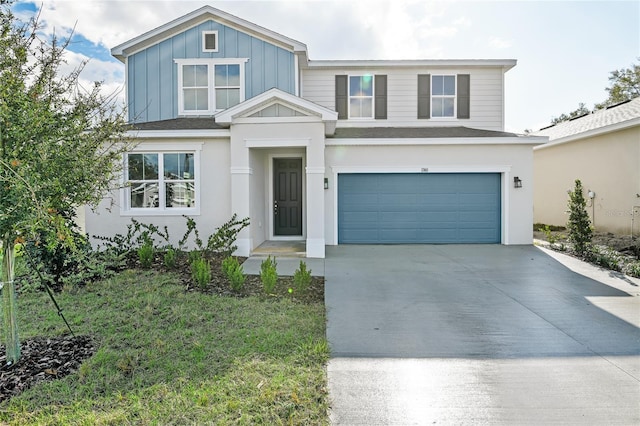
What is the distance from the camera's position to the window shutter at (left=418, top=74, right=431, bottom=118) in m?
14.0

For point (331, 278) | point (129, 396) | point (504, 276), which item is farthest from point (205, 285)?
point (504, 276)

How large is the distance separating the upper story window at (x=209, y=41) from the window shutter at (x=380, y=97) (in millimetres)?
5368

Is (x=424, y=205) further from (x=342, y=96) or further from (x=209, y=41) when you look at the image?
(x=209, y=41)

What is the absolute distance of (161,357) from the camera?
168 inches

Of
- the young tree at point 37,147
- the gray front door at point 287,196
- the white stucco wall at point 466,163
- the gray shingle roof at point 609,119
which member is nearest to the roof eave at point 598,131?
the gray shingle roof at point 609,119

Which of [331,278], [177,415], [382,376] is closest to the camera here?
[177,415]

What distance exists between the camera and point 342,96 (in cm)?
1398

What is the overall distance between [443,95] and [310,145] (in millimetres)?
6393

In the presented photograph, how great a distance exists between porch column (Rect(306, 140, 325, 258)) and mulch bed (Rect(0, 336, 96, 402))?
581 centimetres

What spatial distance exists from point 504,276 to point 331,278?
345 centimetres

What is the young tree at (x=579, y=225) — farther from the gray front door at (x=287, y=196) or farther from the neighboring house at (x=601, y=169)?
the gray front door at (x=287, y=196)

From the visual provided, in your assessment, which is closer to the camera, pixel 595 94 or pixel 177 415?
pixel 177 415

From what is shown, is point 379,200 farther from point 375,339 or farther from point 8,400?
point 8,400

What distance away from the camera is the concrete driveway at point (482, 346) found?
3396 mm
